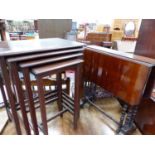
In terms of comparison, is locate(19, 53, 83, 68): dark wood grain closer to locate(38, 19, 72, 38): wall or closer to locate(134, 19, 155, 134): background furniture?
locate(134, 19, 155, 134): background furniture

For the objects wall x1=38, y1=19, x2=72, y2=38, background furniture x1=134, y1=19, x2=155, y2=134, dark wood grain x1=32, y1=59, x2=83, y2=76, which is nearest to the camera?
dark wood grain x1=32, y1=59, x2=83, y2=76

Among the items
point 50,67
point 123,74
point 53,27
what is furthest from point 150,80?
point 53,27

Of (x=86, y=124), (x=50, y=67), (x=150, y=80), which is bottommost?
(x=86, y=124)

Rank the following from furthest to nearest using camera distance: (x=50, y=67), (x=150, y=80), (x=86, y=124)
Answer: (x=86, y=124) < (x=150, y=80) < (x=50, y=67)

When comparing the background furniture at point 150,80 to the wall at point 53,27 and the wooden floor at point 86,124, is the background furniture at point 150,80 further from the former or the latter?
the wall at point 53,27

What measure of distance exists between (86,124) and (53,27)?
8.57 ft

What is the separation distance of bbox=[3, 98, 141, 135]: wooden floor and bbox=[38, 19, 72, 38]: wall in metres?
2.06

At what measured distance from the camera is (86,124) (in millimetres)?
1768

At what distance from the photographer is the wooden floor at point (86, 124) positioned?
64.5 inches

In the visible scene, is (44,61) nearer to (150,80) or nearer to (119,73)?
(119,73)

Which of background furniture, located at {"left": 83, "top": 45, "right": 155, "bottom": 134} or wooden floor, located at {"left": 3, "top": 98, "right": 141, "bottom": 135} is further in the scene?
wooden floor, located at {"left": 3, "top": 98, "right": 141, "bottom": 135}

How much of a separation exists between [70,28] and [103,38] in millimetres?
953

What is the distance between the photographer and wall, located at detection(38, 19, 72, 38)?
3270mm

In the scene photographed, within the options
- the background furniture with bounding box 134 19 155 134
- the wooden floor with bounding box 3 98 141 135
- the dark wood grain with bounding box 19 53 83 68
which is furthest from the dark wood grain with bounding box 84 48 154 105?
the wooden floor with bounding box 3 98 141 135
